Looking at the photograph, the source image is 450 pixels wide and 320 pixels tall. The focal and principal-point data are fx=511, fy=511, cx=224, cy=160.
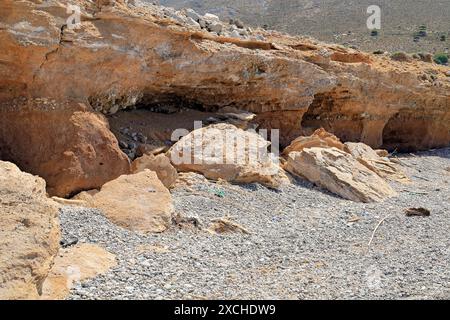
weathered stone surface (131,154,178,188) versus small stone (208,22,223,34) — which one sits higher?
small stone (208,22,223,34)

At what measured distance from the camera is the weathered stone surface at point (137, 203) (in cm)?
667

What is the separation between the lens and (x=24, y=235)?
4496 mm

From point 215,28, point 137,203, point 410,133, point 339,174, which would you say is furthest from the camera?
point 410,133

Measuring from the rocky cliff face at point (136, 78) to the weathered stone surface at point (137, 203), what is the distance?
123 centimetres

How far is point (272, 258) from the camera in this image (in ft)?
20.5

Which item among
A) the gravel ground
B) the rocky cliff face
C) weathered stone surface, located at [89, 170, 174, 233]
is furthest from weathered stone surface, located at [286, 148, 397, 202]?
weathered stone surface, located at [89, 170, 174, 233]

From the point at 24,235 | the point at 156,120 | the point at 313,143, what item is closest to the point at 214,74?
the point at 156,120

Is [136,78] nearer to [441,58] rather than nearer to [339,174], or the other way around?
[339,174]

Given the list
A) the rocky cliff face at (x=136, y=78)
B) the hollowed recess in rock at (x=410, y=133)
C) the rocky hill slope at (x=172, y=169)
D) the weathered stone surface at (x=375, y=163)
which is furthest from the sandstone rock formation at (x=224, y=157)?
the hollowed recess in rock at (x=410, y=133)

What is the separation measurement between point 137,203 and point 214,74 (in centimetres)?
528

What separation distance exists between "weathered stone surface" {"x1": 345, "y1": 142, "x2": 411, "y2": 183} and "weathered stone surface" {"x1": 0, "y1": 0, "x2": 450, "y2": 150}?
190cm

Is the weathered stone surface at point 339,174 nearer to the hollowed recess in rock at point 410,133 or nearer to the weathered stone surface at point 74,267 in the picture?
the weathered stone surface at point 74,267

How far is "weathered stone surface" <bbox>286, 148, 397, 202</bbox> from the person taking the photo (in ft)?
34.4

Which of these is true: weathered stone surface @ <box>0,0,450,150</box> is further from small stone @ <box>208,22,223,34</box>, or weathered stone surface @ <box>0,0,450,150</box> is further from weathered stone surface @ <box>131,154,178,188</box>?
weathered stone surface @ <box>131,154,178,188</box>
